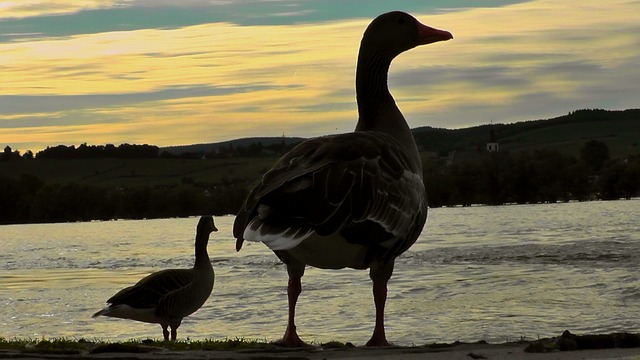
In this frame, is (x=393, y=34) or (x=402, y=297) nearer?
(x=393, y=34)

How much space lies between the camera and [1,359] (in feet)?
27.8

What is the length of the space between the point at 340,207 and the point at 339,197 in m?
0.09

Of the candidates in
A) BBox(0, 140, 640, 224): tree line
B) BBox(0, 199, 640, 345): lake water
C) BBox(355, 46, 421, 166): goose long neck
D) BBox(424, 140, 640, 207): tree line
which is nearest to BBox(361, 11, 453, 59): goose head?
BBox(355, 46, 421, 166): goose long neck

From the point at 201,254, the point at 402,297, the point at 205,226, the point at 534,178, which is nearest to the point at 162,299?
the point at 201,254

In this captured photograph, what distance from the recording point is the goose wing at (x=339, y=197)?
27.3 ft

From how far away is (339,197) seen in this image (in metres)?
8.51

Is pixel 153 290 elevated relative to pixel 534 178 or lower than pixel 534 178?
lower

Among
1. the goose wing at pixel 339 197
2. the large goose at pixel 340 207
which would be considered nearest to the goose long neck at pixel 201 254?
the large goose at pixel 340 207

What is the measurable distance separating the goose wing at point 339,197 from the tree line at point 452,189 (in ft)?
487

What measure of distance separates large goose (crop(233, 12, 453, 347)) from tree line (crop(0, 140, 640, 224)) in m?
148

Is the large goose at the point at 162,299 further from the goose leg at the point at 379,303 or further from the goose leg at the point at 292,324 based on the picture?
the goose leg at the point at 379,303

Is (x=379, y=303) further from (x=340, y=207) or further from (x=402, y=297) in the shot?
(x=402, y=297)

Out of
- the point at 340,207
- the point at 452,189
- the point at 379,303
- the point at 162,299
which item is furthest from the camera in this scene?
the point at 452,189

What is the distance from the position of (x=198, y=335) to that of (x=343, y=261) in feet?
41.0
